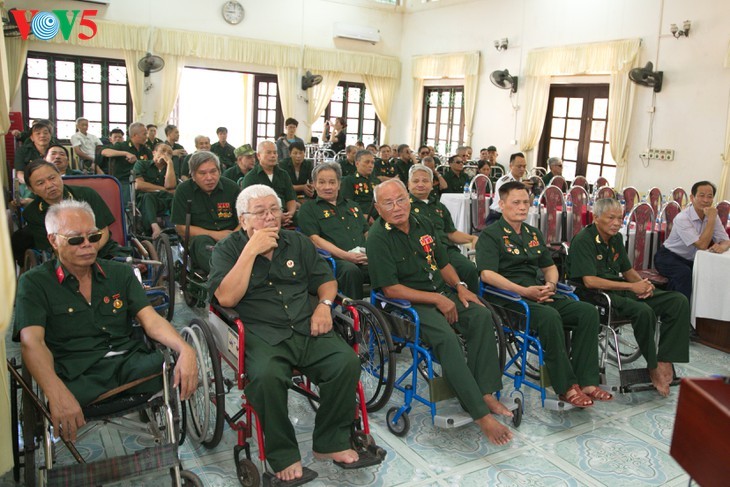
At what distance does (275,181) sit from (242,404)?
107 inches

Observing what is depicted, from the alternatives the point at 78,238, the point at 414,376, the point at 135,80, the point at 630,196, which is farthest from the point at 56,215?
the point at 135,80

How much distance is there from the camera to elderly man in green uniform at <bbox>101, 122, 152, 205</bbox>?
653 cm

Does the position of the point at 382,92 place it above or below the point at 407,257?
above

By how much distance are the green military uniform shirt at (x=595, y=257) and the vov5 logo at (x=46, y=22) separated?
7842 mm

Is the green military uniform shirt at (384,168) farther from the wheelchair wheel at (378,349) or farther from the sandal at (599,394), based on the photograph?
the sandal at (599,394)

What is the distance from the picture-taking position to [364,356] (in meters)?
3.17

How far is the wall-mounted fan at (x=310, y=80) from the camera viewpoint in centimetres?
1196

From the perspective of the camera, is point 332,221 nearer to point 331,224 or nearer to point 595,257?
point 331,224

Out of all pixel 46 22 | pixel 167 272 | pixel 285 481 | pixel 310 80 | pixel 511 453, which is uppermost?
pixel 46 22

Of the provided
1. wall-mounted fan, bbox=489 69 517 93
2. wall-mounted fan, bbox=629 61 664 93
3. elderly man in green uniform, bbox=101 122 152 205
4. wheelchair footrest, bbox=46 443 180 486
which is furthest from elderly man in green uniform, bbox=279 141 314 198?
wall-mounted fan, bbox=489 69 517 93

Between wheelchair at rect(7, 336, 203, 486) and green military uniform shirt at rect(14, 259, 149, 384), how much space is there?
0.14 meters

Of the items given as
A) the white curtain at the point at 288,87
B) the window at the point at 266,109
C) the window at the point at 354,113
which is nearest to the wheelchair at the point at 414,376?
the white curtain at the point at 288,87

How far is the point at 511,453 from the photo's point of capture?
111 inches

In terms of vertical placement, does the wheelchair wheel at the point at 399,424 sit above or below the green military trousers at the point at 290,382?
below
